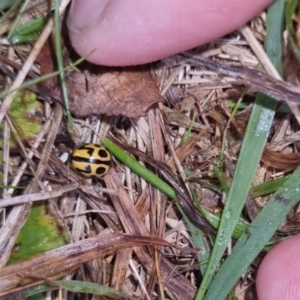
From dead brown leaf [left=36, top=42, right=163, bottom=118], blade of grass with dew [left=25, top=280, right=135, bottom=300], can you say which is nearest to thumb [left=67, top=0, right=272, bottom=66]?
dead brown leaf [left=36, top=42, right=163, bottom=118]

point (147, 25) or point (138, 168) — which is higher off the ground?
point (147, 25)

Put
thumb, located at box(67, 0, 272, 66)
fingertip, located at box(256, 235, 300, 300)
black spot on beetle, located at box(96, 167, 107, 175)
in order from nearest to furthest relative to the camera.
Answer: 1. thumb, located at box(67, 0, 272, 66)
2. fingertip, located at box(256, 235, 300, 300)
3. black spot on beetle, located at box(96, 167, 107, 175)

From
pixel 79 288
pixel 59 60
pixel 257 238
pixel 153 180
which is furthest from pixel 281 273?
pixel 59 60

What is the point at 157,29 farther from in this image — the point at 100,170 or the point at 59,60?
the point at 100,170

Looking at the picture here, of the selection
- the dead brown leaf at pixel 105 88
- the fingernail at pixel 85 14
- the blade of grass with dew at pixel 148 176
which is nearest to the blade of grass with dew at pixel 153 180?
the blade of grass with dew at pixel 148 176

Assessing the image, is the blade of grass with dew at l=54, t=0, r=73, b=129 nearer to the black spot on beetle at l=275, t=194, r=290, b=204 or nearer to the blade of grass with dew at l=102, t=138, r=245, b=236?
the blade of grass with dew at l=102, t=138, r=245, b=236

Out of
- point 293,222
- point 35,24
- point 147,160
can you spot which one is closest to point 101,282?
point 147,160
